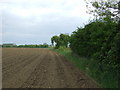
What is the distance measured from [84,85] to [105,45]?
124 inches

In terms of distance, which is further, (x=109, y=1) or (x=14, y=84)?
(x=109, y=1)

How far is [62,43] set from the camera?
249 ft

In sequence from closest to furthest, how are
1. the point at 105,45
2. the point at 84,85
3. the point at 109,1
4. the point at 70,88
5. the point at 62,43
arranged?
the point at 70,88
the point at 84,85
the point at 109,1
the point at 105,45
the point at 62,43

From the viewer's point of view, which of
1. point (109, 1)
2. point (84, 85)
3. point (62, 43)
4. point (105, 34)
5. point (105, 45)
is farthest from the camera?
point (62, 43)

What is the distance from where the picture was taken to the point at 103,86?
795cm

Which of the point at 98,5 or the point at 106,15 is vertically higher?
the point at 98,5

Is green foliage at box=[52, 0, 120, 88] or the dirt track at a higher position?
green foliage at box=[52, 0, 120, 88]

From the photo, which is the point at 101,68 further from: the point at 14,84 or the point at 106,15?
the point at 14,84

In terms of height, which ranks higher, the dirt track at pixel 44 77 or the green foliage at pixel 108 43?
the green foliage at pixel 108 43

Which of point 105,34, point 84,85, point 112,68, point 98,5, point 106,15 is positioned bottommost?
point 84,85

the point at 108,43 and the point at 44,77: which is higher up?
the point at 108,43

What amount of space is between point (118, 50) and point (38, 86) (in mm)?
4142

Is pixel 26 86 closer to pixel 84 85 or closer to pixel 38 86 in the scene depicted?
pixel 38 86

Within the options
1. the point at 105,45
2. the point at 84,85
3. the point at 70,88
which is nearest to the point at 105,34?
the point at 105,45
